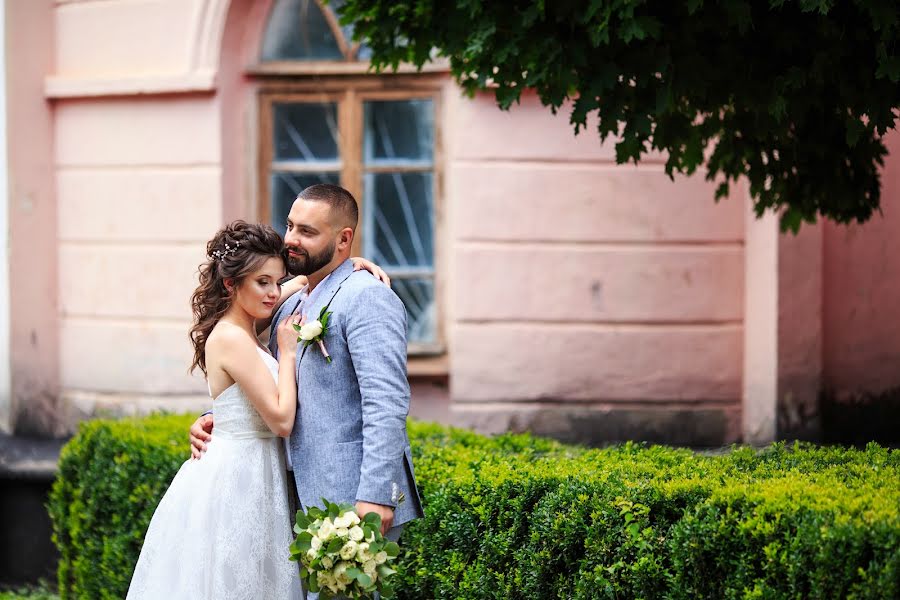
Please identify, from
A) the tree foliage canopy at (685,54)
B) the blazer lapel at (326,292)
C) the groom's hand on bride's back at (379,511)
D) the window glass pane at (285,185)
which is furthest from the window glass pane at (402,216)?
the groom's hand on bride's back at (379,511)

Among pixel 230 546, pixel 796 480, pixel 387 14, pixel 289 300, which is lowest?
pixel 230 546

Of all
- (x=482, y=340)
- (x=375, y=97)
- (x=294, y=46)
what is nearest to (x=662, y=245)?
(x=482, y=340)

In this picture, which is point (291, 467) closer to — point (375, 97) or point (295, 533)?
point (295, 533)

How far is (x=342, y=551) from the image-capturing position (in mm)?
3674

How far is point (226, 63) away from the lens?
8.52 meters

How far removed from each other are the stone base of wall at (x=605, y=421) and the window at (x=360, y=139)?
0.74 m

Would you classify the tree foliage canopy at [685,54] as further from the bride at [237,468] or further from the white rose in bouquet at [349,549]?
the white rose in bouquet at [349,549]

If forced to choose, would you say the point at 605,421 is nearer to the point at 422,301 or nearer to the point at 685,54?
Answer: the point at 422,301

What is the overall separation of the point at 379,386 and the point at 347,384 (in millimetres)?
202

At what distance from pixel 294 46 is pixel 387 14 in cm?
350

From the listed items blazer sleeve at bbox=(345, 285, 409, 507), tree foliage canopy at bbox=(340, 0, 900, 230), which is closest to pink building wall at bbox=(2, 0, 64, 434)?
tree foliage canopy at bbox=(340, 0, 900, 230)

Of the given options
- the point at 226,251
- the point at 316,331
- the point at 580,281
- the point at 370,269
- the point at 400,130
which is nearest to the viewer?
the point at 316,331

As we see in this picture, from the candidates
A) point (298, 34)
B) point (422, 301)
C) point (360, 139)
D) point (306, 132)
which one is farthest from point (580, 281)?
point (298, 34)

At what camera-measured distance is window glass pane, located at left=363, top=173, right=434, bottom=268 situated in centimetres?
862
